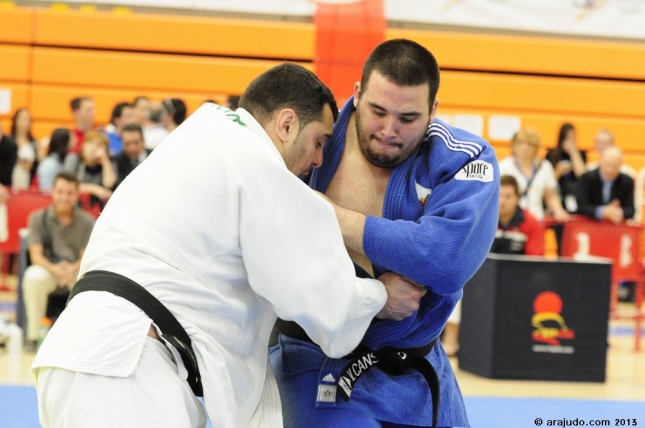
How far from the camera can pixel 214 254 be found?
2.82 meters

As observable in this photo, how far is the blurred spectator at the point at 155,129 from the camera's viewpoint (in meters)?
9.22

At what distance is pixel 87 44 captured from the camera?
13.1m

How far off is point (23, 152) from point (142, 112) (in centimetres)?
159

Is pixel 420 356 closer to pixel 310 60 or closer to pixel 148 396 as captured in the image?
pixel 148 396

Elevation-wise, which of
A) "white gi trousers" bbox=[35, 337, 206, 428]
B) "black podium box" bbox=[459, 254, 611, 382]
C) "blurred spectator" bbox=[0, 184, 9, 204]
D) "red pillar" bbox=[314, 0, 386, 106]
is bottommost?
"black podium box" bbox=[459, 254, 611, 382]

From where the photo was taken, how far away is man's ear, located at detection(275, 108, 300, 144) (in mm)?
3000

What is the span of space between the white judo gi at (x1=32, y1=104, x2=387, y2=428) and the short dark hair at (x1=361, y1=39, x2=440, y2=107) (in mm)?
520

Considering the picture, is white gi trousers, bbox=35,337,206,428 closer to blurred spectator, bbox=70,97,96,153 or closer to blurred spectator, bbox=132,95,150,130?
blurred spectator, bbox=132,95,150,130

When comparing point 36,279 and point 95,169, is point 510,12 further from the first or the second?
point 36,279

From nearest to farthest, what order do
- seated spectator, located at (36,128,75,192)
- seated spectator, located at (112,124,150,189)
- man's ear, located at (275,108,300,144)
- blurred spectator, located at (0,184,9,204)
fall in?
man's ear, located at (275,108,300,144), seated spectator, located at (112,124,150,189), blurred spectator, located at (0,184,9,204), seated spectator, located at (36,128,75,192)

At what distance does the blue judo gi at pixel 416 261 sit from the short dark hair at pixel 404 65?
0.22 metres

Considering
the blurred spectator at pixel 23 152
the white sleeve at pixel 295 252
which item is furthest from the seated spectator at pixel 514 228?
the blurred spectator at pixel 23 152

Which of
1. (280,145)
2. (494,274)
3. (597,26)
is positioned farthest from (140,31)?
(280,145)

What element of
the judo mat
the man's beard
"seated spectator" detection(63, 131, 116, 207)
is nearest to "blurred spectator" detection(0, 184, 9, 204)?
"seated spectator" detection(63, 131, 116, 207)
